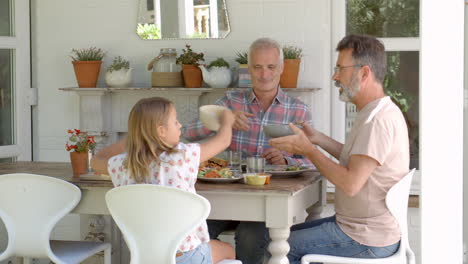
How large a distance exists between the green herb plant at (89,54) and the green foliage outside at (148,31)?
270 millimetres

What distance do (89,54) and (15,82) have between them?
1.83 ft

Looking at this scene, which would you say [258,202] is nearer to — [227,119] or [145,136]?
[227,119]

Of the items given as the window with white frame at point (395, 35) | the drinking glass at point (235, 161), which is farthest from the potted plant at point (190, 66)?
the drinking glass at point (235, 161)

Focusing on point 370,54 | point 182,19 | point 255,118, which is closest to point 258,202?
point 370,54

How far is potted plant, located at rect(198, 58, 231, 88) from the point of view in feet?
14.0

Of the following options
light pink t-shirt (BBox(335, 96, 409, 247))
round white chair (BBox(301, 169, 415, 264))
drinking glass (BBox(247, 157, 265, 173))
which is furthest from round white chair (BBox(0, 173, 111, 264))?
light pink t-shirt (BBox(335, 96, 409, 247))

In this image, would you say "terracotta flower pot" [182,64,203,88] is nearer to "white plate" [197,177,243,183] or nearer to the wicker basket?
the wicker basket

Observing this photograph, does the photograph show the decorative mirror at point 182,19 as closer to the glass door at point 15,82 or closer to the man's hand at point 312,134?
the glass door at point 15,82

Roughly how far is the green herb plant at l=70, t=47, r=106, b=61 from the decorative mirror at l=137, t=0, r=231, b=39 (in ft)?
0.89

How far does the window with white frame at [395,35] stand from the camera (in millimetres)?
4230

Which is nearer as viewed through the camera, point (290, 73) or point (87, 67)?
point (290, 73)

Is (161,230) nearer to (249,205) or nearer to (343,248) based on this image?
(249,205)

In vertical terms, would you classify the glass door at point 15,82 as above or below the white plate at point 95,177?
above

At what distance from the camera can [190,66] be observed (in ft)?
14.2
